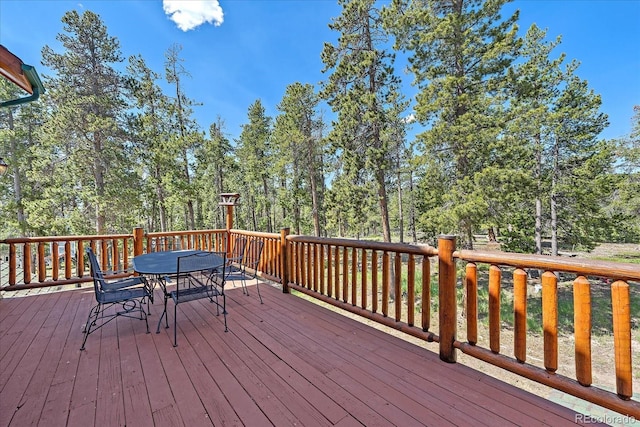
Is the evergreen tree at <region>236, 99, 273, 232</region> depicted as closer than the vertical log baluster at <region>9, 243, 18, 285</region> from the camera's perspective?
No

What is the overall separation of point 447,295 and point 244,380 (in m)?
1.64

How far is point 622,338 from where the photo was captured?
1.47 m

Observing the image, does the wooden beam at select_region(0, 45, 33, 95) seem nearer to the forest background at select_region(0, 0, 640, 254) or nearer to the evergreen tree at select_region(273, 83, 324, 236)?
the forest background at select_region(0, 0, 640, 254)

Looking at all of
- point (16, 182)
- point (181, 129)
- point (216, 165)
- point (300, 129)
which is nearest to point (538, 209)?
point (300, 129)

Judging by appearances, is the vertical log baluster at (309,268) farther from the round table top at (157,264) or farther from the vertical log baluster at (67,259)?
the vertical log baluster at (67,259)

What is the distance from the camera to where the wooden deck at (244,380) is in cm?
156

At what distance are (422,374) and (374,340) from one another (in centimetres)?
60

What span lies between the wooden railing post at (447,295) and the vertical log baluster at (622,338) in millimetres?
853

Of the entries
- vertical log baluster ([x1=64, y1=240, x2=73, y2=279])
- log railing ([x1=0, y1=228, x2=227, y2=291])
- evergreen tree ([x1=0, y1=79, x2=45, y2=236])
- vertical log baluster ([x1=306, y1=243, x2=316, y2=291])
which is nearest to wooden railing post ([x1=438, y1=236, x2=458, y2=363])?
vertical log baluster ([x1=306, y1=243, x2=316, y2=291])

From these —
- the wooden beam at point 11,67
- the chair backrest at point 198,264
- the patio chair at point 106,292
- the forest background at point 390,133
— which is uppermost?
the forest background at point 390,133

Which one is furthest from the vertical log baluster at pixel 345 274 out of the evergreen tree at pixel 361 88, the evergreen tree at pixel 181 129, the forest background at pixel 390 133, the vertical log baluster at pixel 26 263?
the evergreen tree at pixel 181 129

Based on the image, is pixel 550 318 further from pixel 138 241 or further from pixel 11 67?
pixel 138 241

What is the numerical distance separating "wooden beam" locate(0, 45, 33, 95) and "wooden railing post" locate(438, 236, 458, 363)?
2.78 m

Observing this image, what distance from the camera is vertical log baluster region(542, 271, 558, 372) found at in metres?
1.68
